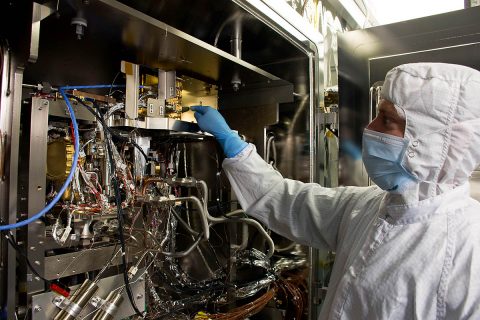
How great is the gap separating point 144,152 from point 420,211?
0.94 meters

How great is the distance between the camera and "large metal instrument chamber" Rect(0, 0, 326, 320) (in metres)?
0.94

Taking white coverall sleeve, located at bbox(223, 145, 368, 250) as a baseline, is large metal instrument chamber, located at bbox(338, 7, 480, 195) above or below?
above

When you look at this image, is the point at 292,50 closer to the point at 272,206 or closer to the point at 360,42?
the point at 360,42

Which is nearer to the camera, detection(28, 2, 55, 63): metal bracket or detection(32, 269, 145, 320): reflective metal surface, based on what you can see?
detection(28, 2, 55, 63): metal bracket

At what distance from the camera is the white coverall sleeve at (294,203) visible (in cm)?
120

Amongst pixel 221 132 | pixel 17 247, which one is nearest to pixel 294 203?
pixel 221 132

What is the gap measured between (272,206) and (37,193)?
2.28 feet

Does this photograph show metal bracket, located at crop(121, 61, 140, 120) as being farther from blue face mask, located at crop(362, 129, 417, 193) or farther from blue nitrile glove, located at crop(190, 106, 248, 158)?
blue face mask, located at crop(362, 129, 417, 193)

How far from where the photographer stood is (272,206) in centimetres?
123

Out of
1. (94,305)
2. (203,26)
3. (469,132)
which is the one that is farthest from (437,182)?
(94,305)

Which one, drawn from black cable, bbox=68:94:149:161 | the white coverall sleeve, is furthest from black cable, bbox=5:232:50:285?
the white coverall sleeve

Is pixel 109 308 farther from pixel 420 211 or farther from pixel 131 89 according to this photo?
pixel 420 211

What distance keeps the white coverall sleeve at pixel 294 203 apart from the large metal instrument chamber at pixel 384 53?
0.83 ft

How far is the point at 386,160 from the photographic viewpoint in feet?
3.13
